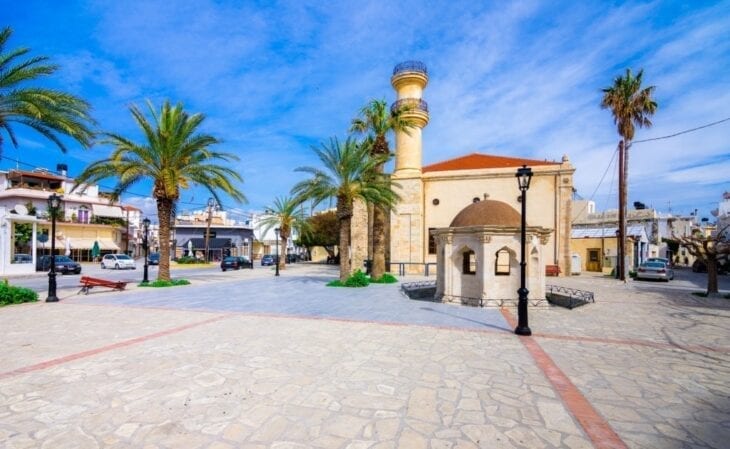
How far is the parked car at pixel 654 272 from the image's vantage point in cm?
2315

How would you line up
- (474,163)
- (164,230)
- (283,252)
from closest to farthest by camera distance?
(164,230) → (474,163) → (283,252)

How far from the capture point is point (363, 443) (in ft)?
12.0

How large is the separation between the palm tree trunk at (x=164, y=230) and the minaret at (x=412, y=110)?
56.6 feet

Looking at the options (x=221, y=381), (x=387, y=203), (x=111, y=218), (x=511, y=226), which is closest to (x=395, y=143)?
(x=387, y=203)

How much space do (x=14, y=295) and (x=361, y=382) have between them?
561 inches

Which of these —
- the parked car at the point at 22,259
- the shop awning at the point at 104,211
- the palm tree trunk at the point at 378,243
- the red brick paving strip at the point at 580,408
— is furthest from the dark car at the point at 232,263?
the red brick paving strip at the point at 580,408

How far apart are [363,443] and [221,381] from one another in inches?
105

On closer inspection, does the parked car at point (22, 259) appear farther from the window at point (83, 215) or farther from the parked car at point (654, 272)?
A: the parked car at point (654, 272)

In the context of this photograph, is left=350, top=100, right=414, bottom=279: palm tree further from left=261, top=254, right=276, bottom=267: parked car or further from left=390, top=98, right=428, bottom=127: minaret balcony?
left=261, top=254, right=276, bottom=267: parked car

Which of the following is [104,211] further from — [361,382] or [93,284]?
[361,382]

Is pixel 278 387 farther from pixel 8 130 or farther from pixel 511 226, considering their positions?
pixel 8 130

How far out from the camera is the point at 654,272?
2345 centimetres

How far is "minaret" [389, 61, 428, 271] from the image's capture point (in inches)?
1132


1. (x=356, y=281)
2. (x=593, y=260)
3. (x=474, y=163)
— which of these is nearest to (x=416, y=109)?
(x=474, y=163)
